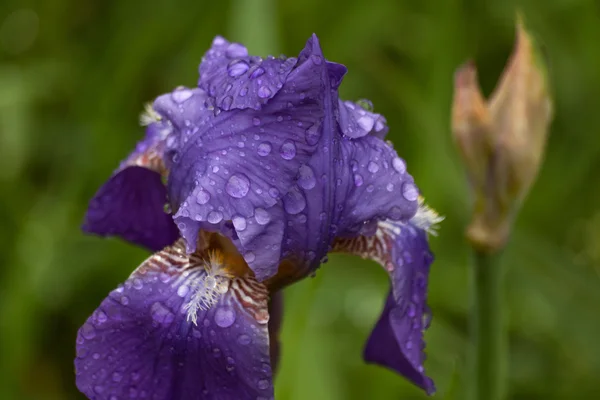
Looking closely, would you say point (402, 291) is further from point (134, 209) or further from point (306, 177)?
point (134, 209)

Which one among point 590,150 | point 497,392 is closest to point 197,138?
point 497,392

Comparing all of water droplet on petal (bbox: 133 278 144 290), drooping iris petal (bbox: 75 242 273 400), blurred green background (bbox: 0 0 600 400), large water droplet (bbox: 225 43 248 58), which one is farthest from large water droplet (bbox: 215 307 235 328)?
blurred green background (bbox: 0 0 600 400)

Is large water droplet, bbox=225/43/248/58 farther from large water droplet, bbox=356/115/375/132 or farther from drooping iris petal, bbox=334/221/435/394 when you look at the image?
drooping iris petal, bbox=334/221/435/394

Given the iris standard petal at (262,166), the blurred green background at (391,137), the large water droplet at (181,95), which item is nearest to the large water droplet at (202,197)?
the iris standard petal at (262,166)

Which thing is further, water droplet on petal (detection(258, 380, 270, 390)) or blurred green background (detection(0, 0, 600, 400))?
blurred green background (detection(0, 0, 600, 400))

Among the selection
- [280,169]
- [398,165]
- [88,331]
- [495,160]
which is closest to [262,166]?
[280,169]

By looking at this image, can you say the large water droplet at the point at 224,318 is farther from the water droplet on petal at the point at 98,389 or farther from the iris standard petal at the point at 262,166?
the water droplet on petal at the point at 98,389
